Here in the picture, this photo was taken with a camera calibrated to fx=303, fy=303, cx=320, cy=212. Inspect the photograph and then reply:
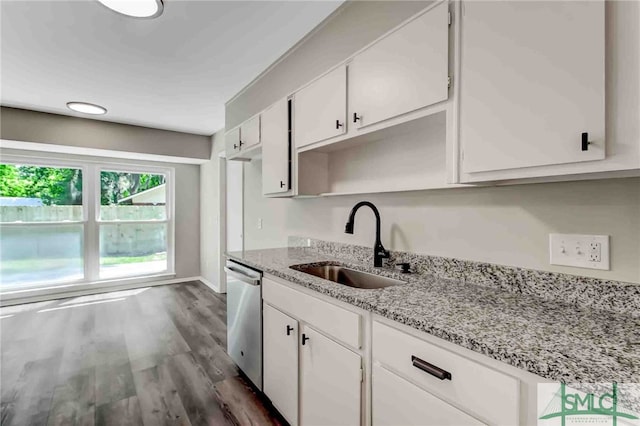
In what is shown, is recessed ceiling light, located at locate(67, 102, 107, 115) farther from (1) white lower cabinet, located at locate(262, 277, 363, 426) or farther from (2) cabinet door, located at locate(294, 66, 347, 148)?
(1) white lower cabinet, located at locate(262, 277, 363, 426)

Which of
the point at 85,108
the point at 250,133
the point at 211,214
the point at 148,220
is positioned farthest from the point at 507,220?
the point at 148,220

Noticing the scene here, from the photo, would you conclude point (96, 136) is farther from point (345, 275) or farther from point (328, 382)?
point (328, 382)

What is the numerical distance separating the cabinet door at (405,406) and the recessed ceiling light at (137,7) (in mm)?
2300

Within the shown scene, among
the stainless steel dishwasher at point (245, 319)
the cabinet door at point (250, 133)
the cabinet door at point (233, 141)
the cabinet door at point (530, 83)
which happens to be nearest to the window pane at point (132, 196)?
the cabinet door at point (233, 141)

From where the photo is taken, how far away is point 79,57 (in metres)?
2.46

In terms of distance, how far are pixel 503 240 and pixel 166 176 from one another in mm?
5330

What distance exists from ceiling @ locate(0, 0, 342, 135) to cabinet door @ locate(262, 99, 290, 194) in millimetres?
520

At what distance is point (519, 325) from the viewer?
912 millimetres

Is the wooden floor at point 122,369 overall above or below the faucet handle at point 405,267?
below

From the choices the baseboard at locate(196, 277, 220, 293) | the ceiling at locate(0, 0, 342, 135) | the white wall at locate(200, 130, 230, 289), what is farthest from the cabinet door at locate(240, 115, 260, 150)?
the baseboard at locate(196, 277, 220, 293)

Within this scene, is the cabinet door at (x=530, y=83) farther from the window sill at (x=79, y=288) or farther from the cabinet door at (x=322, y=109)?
the window sill at (x=79, y=288)

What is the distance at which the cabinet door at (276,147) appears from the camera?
7.39 ft

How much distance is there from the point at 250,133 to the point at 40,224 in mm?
3819

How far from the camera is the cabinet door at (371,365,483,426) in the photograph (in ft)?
2.93
